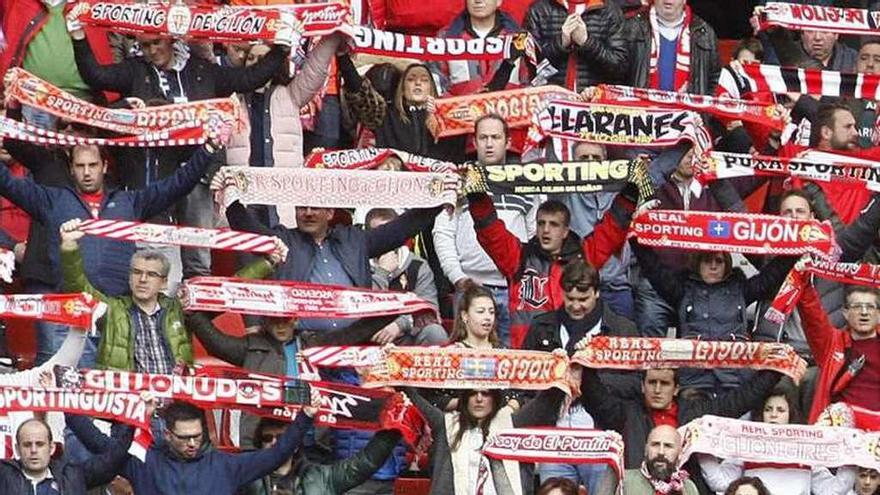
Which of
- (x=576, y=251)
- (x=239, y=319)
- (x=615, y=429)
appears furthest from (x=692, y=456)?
(x=239, y=319)

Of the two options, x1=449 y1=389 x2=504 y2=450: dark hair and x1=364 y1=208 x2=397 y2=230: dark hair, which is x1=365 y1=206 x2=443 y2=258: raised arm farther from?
x1=449 y1=389 x2=504 y2=450: dark hair

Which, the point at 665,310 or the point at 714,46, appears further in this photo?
the point at 714,46

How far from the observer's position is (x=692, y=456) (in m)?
16.9

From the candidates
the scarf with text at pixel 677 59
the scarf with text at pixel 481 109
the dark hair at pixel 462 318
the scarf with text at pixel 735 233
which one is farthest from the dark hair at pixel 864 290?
the scarf with text at pixel 677 59

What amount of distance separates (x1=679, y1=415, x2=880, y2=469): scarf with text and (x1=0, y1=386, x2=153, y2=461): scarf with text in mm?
2843

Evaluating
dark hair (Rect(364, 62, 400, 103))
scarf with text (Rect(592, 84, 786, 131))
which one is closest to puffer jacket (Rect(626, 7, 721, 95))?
scarf with text (Rect(592, 84, 786, 131))

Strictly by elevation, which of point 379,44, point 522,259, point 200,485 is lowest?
point 200,485

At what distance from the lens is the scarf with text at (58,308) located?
1675 cm

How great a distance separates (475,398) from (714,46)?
16.2 feet

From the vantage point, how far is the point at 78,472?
1594 cm

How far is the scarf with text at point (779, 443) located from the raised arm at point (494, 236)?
6.18 ft

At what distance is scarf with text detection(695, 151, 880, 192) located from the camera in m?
19.1

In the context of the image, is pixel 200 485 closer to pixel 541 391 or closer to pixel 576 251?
pixel 541 391

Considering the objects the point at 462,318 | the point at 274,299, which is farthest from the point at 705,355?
the point at 274,299
